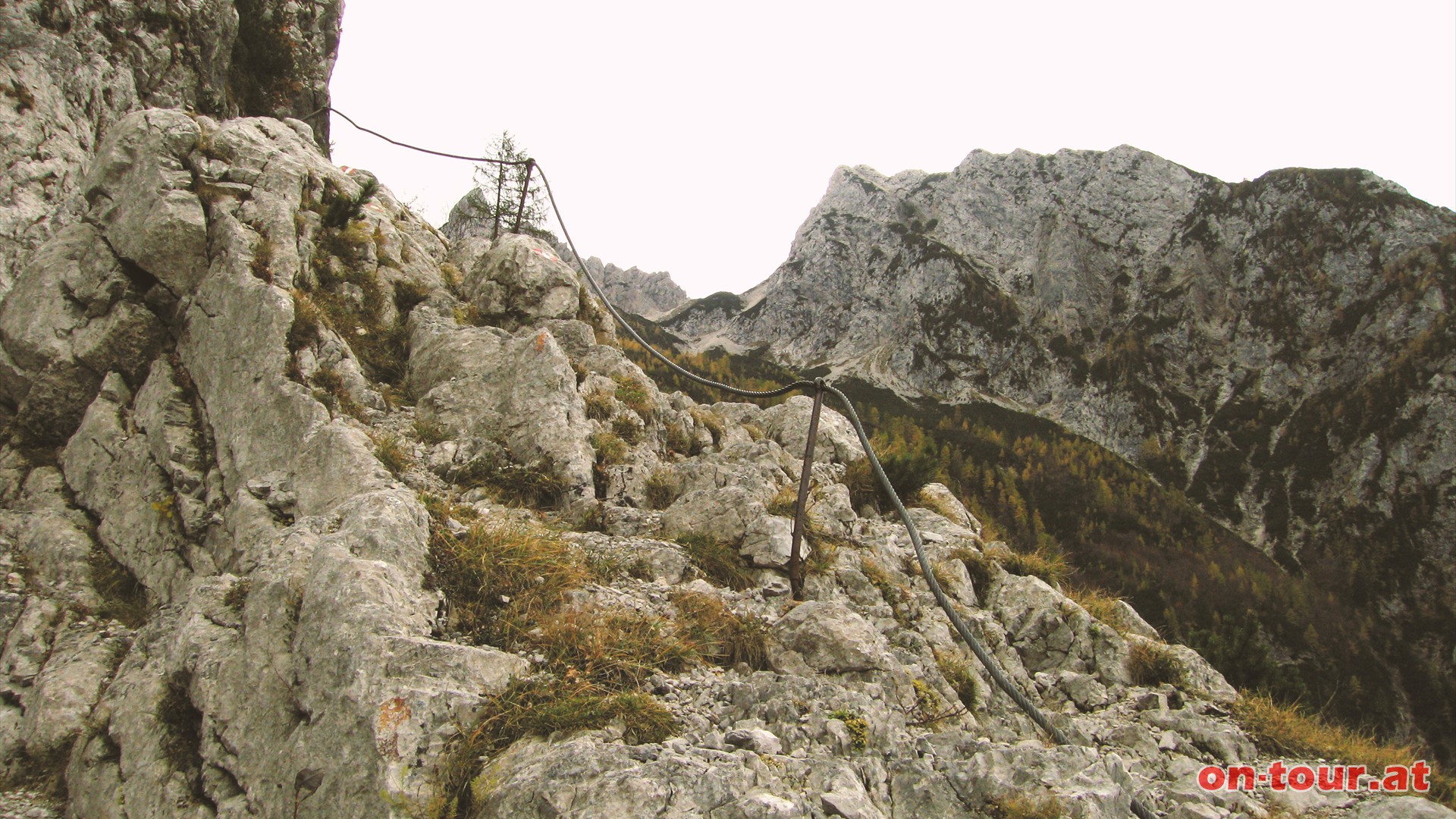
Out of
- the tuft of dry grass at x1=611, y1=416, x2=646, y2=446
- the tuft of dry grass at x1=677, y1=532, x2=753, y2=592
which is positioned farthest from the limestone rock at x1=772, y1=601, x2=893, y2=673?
the tuft of dry grass at x1=611, y1=416, x2=646, y2=446

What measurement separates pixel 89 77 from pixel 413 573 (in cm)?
1682

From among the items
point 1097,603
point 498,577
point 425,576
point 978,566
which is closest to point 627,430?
point 498,577

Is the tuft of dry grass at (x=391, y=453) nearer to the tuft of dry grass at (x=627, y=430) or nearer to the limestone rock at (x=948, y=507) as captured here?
the tuft of dry grass at (x=627, y=430)

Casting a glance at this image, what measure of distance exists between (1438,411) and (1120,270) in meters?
67.7

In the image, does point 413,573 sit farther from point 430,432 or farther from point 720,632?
point 430,432

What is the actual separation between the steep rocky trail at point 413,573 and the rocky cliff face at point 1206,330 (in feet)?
406

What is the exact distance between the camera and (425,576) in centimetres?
593

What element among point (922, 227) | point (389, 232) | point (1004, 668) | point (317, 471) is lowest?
point (1004, 668)

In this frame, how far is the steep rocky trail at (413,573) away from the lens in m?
4.60

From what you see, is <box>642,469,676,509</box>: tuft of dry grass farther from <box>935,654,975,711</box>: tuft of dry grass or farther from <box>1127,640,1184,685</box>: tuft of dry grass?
<box>1127,640,1184,685</box>: tuft of dry grass

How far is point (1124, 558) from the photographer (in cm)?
10581

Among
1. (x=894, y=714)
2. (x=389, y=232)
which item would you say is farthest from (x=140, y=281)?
(x=894, y=714)

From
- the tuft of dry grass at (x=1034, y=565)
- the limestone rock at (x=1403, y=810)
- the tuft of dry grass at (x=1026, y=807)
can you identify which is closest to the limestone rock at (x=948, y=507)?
the tuft of dry grass at (x=1034, y=565)

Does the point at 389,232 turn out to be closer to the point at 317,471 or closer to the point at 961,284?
the point at 317,471
